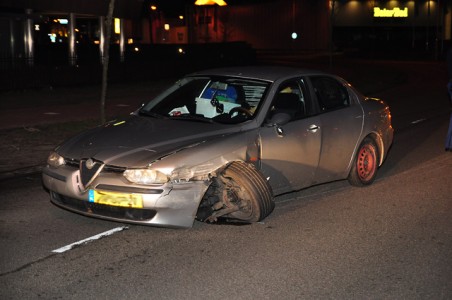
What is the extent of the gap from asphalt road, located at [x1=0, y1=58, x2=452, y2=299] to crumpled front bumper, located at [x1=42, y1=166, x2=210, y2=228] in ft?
0.75

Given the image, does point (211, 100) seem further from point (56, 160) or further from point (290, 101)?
point (56, 160)

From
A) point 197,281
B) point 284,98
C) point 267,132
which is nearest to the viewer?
point 197,281

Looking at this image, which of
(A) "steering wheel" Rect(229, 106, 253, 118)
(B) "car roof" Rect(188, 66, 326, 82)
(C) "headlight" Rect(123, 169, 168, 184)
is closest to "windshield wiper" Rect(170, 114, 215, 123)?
(A) "steering wheel" Rect(229, 106, 253, 118)

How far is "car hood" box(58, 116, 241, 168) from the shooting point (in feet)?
20.2

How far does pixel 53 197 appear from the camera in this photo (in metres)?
6.62

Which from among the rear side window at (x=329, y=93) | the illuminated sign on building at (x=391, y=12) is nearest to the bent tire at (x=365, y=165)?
the rear side window at (x=329, y=93)

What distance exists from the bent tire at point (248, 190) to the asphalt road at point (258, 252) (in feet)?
0.60

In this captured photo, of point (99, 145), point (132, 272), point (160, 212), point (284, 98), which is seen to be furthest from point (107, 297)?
point (284, 98)

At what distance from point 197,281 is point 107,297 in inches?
27.9

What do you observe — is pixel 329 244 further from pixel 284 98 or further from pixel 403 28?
pixel 403 28

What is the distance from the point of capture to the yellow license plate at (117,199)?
5938mm

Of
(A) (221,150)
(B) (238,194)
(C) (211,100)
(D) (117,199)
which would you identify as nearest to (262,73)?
(C) (211,100)

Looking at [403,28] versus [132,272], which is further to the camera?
[403,28]

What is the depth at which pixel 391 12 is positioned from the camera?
60.8 metres
